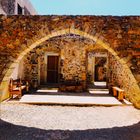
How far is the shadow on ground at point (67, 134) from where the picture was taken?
4781 mm

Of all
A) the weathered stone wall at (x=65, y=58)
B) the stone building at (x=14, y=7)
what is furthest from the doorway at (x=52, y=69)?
→ the stone building at (x=14, y=7)

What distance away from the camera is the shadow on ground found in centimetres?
478

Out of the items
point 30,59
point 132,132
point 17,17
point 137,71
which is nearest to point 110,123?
point 132,132

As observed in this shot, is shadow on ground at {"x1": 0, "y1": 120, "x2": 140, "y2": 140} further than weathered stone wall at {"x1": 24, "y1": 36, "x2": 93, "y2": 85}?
No

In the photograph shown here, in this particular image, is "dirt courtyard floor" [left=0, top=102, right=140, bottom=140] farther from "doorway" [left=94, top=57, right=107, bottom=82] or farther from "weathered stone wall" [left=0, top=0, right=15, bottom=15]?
"doorway" [left=94, top=57, right=107, bottom=82]

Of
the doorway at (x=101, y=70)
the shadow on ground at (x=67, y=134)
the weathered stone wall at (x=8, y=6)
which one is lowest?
the shadow on ground at (x=67, y=134)

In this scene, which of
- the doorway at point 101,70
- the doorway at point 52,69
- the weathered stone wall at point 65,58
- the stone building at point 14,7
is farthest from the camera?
the doorway at point 101,70

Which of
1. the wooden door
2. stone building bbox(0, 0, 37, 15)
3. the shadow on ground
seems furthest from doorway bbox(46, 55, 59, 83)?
the shadow on ground

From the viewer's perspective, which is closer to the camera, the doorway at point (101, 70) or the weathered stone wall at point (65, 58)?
the weathered stone wall at point (65, 58)

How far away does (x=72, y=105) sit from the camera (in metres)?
8.37

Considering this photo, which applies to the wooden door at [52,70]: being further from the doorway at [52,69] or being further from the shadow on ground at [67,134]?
the shadow on ground at [67,134]

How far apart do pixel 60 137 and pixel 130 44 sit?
2841 mm

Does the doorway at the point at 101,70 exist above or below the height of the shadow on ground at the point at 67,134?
above

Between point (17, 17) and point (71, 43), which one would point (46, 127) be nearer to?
point (17, 17)
